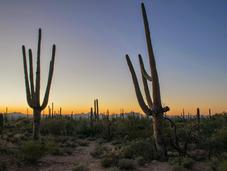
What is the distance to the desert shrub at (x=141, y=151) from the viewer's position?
13.5 m

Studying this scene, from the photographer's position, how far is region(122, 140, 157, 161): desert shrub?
44.2 ft

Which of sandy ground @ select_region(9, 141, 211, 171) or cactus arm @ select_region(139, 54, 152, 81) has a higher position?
cactus arm @ select_region(139, 54, 152, 81)

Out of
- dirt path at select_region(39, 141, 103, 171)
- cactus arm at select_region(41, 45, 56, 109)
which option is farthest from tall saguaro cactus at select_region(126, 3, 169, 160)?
cactus arm at select_region(41, 45, 56, 109)

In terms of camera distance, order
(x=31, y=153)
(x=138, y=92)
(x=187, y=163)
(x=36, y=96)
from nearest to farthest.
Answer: (x=187, y=163), (x=31, y=153), (x=138, y=92), (x=36, y=96)

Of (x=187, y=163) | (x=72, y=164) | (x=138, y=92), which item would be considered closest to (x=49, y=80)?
(x=138, y=92)

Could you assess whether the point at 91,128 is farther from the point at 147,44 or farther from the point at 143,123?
the point at 147,44

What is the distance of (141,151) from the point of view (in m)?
14.3

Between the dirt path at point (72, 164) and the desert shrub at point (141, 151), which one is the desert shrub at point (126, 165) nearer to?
the dirt path at point (72, 164)

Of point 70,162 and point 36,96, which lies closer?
point 70,162

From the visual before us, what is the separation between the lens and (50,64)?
20.0 m

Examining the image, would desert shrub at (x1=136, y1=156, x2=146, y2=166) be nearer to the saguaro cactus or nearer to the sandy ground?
the sandy ground

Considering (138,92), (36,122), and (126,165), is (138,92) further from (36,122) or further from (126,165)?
(36,122)

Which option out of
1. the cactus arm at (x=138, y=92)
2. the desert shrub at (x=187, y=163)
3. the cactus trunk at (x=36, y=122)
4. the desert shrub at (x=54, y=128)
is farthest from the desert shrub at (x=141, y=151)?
the desert shrub at (x=54, y=128)

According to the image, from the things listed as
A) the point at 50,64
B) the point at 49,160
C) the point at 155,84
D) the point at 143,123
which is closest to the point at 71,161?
the point at 49,160
